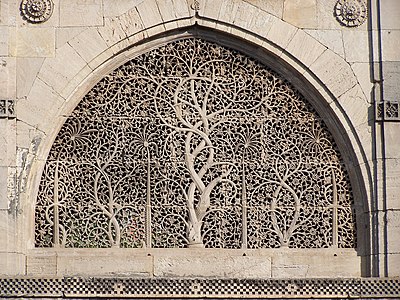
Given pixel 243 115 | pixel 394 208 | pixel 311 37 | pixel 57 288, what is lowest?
pixel 57 288

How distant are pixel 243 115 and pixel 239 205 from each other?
96cm

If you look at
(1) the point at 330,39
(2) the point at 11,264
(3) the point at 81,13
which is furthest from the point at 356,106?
(2) the point at 11,264

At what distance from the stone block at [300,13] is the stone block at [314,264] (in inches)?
94.8

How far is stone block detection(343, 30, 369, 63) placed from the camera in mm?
12695

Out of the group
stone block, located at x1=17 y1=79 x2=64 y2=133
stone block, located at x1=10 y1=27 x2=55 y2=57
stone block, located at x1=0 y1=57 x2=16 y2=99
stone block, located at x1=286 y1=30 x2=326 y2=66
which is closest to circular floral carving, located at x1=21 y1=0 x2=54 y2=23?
stone block, located at x1=10 y1=27 x2=55 y2=57

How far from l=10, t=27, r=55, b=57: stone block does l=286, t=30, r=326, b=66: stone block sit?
251 cm

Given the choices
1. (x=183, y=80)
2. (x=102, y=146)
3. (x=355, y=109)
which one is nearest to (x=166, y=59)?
(x=183, y=80)

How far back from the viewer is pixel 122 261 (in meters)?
12.4

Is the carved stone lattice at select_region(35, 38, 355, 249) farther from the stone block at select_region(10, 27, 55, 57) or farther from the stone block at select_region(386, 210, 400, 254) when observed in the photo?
the stone block at select_region(10, 27, 55, 57)

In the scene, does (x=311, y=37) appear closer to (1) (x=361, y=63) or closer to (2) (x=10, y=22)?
(1) (x=361, y=63)

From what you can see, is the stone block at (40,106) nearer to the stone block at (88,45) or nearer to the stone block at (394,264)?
the stone block at (88,45)

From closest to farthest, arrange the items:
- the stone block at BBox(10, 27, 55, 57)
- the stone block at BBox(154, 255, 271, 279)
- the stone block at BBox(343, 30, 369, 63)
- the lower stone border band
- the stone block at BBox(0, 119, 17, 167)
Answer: the lower stone border band < the stone block at BBox(0, 119, 17, 167) < the stone block at BBox(154, 255, 271, 279) < the stone block at BBox(10, 27, 55, 57) < the stone block at BBox(343, 30, 369, 63)

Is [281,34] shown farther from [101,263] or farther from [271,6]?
[101,263]

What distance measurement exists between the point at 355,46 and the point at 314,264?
236 cm
